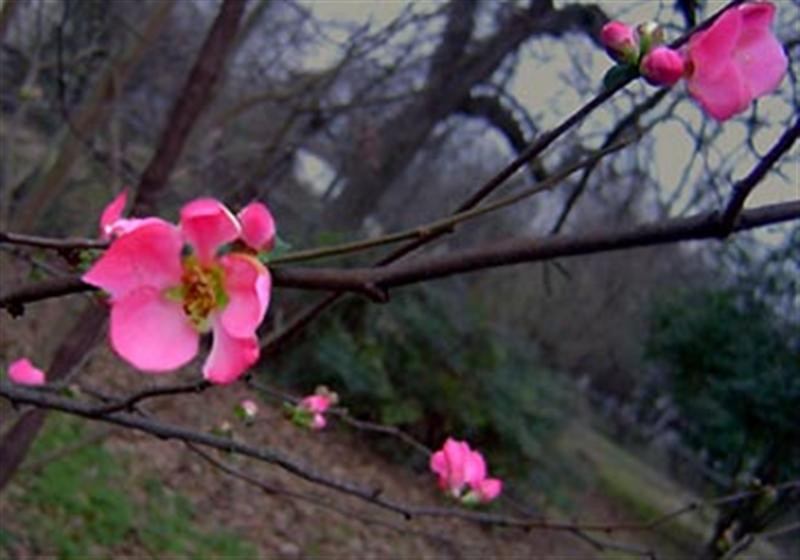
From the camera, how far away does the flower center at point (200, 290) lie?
762 mm

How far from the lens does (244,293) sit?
754 mm

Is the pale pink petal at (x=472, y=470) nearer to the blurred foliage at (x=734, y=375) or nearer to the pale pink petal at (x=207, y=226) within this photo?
the pale pink petal at (x=207, y=226)

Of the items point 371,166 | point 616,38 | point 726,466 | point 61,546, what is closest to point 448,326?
point 371,166

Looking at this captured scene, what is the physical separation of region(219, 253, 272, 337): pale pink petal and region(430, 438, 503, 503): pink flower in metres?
1.28

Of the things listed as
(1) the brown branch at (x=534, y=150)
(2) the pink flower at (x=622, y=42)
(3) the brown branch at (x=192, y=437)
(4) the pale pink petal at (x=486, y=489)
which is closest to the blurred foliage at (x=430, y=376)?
(4) the pale pink petal at (x=486, y=489)

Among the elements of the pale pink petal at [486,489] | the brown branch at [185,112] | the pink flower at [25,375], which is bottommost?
the pale pink petal at [486,489]

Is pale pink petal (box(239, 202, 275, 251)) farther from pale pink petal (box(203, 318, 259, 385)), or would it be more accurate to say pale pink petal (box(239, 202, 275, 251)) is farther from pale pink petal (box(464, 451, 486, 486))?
pale pink petal (box(464, 451, 486, 486))

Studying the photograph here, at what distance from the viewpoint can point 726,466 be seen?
29.9 ft

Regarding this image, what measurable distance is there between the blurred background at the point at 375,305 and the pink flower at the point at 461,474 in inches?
28.9

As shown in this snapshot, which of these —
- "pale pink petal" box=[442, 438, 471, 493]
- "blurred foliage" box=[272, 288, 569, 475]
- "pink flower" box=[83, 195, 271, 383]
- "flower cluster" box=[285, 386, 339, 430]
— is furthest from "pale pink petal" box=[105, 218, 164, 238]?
"blurred foliage" box=[272, 288, 569, 475]

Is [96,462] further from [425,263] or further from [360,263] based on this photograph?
[425,263]

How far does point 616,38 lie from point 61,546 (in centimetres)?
411

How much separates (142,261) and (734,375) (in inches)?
342

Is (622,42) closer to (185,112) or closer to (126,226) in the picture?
(126,226)
